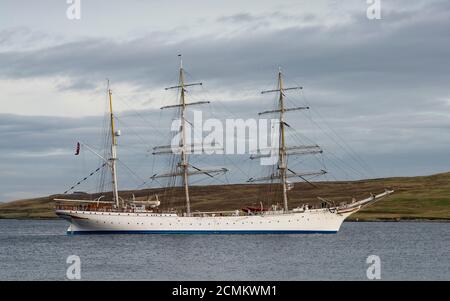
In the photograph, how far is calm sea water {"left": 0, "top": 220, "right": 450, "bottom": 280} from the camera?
69.8 meters

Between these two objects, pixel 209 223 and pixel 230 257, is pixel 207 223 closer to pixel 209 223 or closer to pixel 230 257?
pixel 209 223

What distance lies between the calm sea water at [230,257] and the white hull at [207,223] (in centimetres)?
234

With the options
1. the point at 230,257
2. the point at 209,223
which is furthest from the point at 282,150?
the point at 230,257

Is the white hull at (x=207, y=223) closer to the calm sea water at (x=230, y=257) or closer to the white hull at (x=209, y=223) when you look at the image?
the white hull at (x=209, y=223)

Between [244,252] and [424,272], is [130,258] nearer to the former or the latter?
[244,252]

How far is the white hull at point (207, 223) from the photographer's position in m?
126

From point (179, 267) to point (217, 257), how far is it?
10.7m

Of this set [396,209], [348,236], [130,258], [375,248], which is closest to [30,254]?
[130,258]

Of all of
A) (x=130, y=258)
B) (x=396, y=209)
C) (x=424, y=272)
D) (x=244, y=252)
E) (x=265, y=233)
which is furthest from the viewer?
(x=396, y=209)

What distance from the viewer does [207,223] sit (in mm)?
127625

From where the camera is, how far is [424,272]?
2773 inches

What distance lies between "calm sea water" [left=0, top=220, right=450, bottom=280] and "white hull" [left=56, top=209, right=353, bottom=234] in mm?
2338

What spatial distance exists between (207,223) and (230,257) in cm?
4264

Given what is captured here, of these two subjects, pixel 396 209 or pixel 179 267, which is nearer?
pixel 179 267
